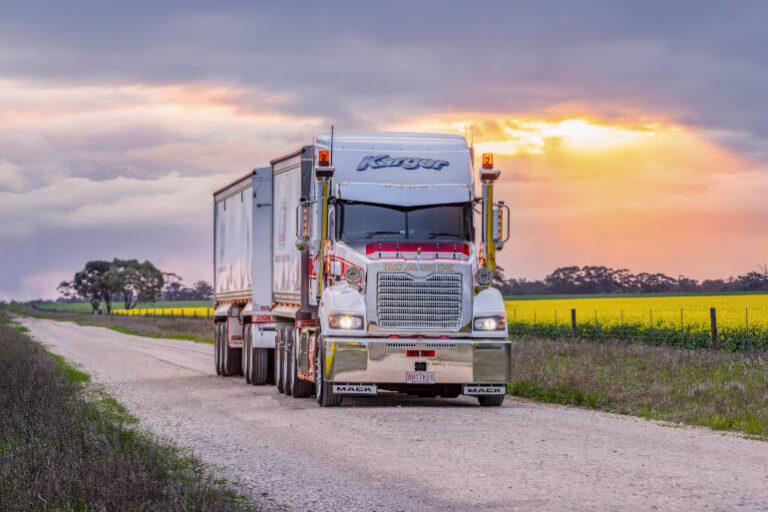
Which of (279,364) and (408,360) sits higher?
(408,360)

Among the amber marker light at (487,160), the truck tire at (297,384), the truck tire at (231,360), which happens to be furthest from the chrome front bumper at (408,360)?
the truck tire at (231,360)

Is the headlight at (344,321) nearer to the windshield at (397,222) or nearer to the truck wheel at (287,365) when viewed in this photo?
the windshield at (397,222)

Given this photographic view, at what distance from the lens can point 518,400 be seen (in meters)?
18.2

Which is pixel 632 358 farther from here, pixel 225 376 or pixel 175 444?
pixel 175 444

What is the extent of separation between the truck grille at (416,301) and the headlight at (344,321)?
1.11 ft

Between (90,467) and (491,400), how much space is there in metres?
8.46

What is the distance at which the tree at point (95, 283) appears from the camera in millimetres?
170250

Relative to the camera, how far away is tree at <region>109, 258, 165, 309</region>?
6649 inches

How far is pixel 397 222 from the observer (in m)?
16.9

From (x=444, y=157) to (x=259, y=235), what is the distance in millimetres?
5674

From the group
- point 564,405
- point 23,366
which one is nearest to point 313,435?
point 564,405

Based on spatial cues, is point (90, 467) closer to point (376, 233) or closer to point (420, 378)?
point (420, 378)

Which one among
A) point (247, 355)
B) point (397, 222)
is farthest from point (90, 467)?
point (247, 355)

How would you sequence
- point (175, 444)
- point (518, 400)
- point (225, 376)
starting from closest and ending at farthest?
point (175, 444), point (518, 400), point (225, 376)
